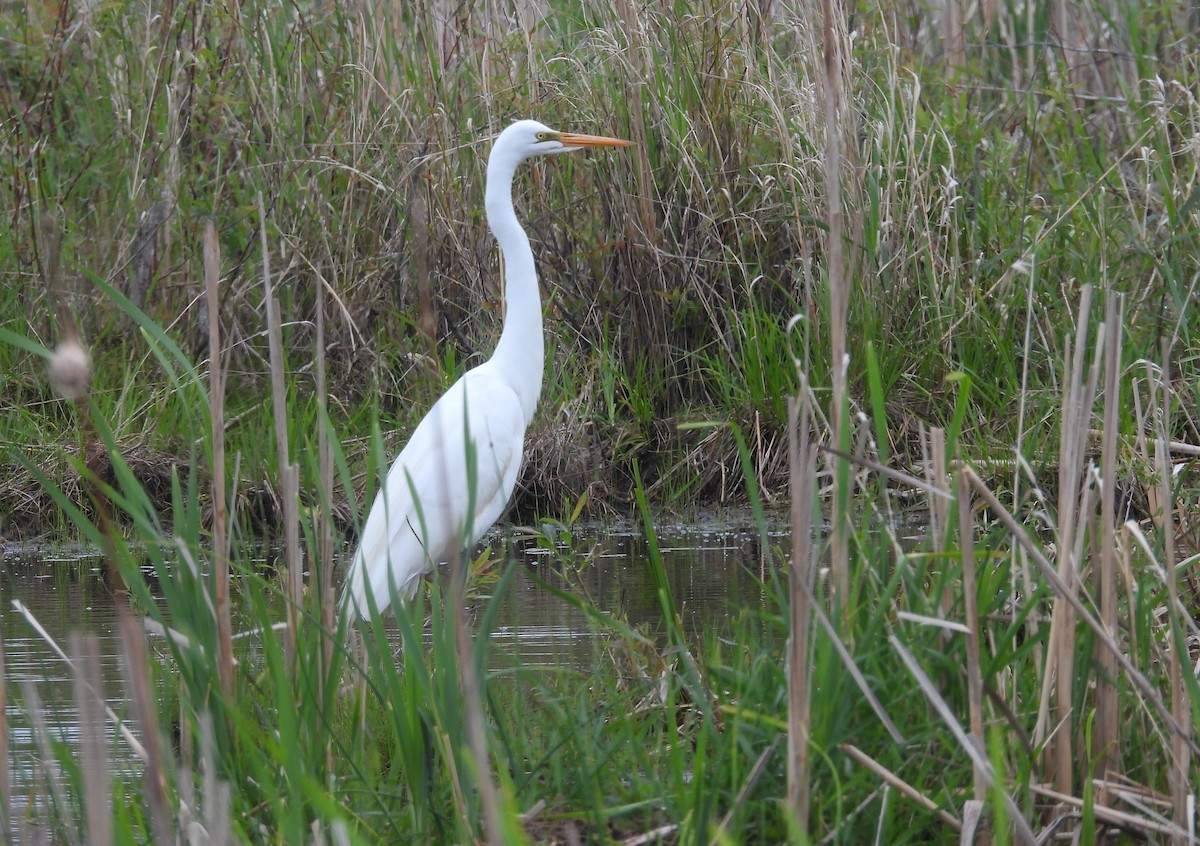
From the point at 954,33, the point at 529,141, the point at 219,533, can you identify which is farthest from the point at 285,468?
the point at 954,33

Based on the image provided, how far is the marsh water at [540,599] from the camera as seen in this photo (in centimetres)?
274

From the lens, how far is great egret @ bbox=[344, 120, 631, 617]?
124 inches

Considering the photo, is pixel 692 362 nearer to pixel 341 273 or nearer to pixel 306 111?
pixel 341 273

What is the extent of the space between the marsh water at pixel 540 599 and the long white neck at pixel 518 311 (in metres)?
Result: 0.38

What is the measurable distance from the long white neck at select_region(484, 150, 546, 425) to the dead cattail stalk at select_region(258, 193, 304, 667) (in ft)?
5.90

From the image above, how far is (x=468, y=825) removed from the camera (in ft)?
4.96

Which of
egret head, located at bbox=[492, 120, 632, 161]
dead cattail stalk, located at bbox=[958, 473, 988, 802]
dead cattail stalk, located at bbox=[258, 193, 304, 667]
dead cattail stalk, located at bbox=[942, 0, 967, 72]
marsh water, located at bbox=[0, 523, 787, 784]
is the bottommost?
marsh water, located at bbox=[0, 523, 787, 784]

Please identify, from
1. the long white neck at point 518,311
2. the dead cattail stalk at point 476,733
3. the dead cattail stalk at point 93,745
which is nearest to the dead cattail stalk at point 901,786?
the dead cattail stalk at point 476,733

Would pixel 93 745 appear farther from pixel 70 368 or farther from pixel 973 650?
pixel 973 650

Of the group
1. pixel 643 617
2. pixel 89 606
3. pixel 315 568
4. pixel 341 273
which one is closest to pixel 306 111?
pixel 341 273

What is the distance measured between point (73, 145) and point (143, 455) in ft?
3.99

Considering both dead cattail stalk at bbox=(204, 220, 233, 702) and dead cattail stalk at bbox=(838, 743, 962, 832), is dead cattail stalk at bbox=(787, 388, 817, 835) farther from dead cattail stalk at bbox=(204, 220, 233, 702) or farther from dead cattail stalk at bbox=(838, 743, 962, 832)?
dead cattail stalk at bbox=(204, 220, 233, 702)

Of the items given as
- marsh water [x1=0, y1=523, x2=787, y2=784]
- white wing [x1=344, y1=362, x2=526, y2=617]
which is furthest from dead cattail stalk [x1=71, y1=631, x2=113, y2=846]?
white wing [x1=344, y1=362, x2=526, y2=617]

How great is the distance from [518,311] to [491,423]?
0.99 ft
